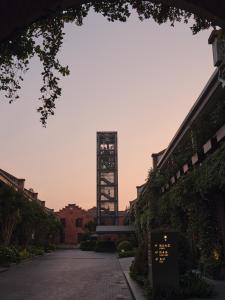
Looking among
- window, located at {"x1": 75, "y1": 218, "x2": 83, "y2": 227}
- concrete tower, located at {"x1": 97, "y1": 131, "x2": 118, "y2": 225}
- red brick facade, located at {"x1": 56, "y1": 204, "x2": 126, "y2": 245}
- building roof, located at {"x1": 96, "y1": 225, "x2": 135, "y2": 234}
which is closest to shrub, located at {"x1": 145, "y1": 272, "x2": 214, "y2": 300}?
building roof, located at {"x1": 96, "y1": 225, "x2": 135, "y2": 234}

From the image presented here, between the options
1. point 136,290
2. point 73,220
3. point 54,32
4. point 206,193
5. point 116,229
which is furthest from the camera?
point 73,220

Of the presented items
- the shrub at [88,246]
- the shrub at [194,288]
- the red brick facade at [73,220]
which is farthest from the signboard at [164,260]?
the red brick facade at [73,220]

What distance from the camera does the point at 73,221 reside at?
87.4m

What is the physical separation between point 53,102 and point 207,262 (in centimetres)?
1280

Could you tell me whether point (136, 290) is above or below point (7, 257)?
below

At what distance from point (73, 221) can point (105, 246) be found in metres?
32.9

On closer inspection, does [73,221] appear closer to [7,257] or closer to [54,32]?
[7,257]

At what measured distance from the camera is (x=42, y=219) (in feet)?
158

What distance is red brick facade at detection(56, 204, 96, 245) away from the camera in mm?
85875

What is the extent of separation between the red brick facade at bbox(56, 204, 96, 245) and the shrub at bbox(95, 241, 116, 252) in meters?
30.1

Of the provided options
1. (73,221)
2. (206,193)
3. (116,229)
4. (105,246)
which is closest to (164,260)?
(206,193)

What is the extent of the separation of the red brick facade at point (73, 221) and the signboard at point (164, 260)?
75.2 meters

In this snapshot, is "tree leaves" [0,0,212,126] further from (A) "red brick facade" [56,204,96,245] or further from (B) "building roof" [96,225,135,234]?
(A) "red brick facade" [56,204,96,245]

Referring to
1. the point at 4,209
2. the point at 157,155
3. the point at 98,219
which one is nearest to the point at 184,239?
the point at 4,209
